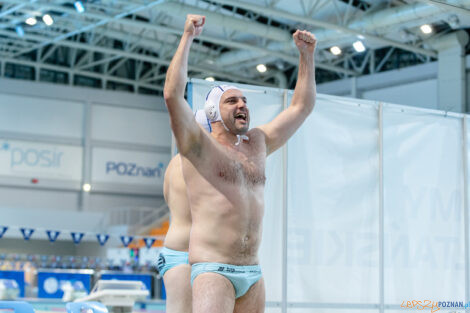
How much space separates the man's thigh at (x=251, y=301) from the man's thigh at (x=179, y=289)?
1.09m

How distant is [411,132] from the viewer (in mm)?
7375

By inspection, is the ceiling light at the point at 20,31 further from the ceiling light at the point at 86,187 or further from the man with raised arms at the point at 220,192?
the man with raised arms at the point at 220,192

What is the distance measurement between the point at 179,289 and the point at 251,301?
1134mm

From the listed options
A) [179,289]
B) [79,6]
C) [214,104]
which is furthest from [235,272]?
[79,6]

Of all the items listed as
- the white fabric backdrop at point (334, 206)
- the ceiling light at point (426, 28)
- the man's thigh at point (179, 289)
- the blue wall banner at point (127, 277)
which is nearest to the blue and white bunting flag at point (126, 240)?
the blue wall banner at point (127, 277)

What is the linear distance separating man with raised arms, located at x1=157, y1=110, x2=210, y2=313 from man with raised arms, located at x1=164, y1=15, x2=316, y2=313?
82cm

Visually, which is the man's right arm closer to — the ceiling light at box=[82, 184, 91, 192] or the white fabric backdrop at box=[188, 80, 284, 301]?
the white fabric backdrop at box=[188, 80, 284, 301]

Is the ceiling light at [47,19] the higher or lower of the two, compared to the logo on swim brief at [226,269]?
higher

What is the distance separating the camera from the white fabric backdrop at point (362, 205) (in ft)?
22.1

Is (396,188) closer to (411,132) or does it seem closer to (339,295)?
(411,132)

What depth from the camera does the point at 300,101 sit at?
3.90 meters

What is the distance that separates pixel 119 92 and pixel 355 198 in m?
23.9

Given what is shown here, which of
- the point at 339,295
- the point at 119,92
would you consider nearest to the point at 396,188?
the point at 339,295

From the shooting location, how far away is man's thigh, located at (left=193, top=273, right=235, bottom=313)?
3197 mm
